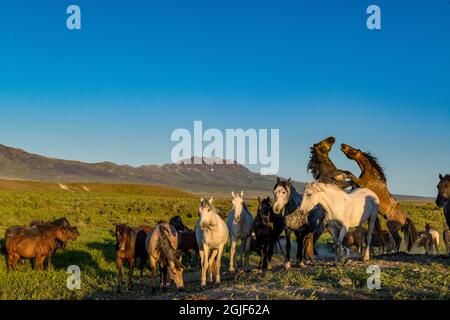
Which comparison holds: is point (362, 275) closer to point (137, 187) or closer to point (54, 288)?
point (54, 288)

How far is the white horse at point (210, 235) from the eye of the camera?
12.1 m

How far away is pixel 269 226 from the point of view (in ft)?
45.8

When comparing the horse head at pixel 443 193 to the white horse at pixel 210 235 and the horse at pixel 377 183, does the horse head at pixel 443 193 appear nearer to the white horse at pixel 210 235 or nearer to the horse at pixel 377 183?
the horse at pixel 377 183

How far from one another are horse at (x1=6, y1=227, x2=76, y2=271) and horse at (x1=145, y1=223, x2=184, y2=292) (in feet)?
14.2

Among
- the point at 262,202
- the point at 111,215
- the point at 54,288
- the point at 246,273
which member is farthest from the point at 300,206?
the point at 111,215

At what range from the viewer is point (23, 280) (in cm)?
1381

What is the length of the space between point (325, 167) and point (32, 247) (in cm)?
892

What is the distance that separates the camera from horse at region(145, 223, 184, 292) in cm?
1238

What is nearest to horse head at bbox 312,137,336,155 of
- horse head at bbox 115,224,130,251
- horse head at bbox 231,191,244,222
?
horse head at bbox 231,191,244,222

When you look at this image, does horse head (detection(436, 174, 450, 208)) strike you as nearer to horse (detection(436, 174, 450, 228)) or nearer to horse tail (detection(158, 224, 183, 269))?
horse (detection(436, 174, 450, 228))

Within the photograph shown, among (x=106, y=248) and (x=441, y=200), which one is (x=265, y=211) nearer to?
(x=441, y=200)

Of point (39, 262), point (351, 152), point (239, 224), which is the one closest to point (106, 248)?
point (39, 262)
